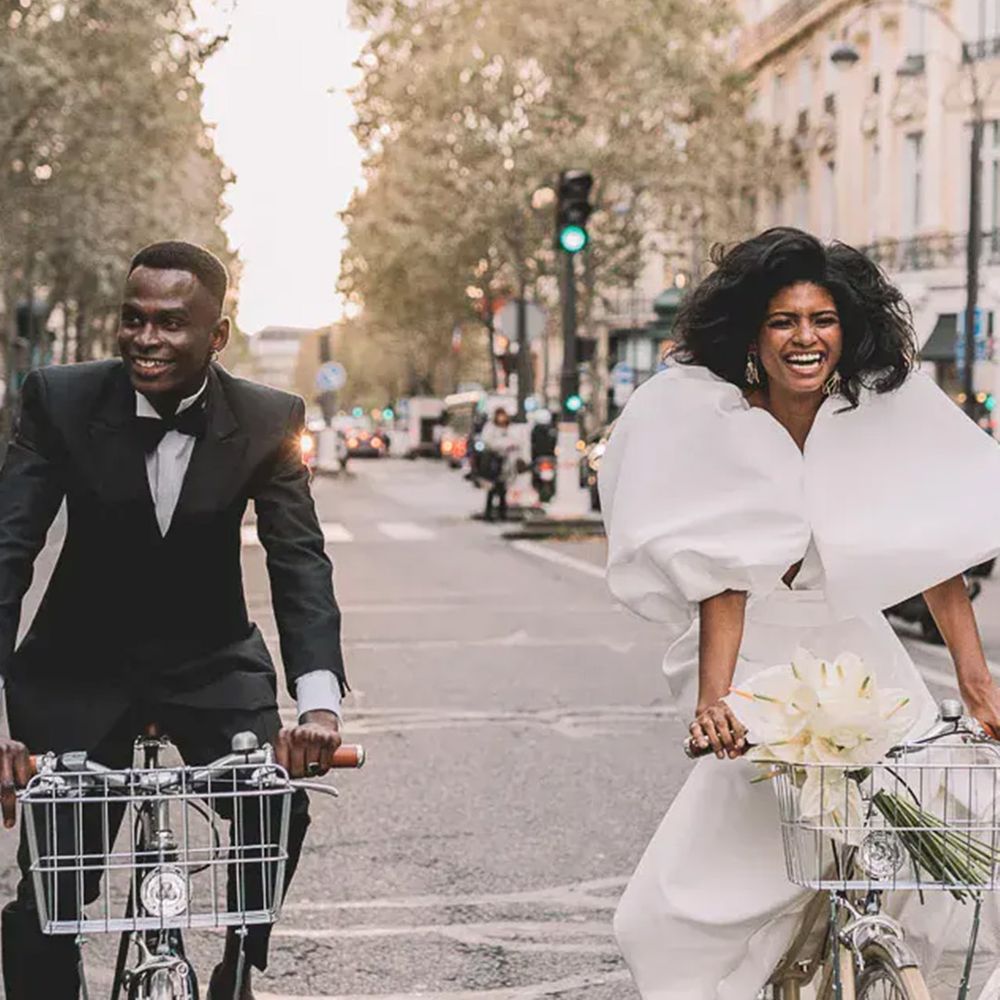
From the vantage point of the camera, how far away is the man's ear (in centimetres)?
377

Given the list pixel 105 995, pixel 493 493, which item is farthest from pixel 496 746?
pixel 493 493

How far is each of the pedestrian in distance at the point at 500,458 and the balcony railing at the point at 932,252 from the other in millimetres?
15400

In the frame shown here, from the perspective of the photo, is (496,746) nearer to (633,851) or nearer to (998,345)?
(633,851)

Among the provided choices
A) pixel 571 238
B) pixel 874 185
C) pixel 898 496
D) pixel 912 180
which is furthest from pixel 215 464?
pixel 874 185

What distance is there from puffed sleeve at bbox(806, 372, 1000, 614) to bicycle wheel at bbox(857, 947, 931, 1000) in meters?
0.62

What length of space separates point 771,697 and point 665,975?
0.75 metres

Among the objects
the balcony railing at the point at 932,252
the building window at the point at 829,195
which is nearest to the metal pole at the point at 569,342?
the balcony railing at the point at 932,252

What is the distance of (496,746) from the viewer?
9398 millimetres

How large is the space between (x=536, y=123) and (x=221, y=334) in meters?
42.7

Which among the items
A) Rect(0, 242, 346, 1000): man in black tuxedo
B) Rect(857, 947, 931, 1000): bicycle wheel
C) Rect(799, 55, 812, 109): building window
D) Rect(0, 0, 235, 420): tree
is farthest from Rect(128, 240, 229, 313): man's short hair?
Rect(799, 55, 812, 109): building window

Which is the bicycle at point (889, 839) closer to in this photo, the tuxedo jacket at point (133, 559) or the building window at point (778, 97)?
the tuxedo jacket at point (133, 559)

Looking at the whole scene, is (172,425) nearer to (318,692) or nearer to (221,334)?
(221,334)

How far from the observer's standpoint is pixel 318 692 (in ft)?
12.0

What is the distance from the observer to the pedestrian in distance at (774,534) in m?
3.69
